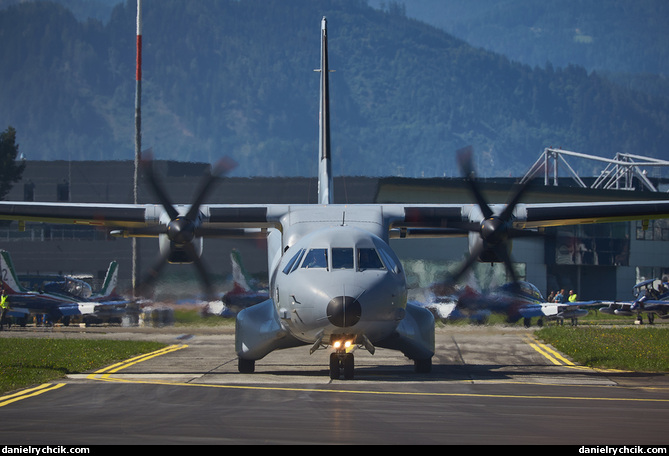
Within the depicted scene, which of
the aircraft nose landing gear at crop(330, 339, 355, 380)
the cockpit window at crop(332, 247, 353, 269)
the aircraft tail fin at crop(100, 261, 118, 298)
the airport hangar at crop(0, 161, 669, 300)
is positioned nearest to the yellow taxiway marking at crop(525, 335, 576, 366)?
the aircraft nose landing gear at crop(330, 339, 355, 380)

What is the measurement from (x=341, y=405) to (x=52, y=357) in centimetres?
1263

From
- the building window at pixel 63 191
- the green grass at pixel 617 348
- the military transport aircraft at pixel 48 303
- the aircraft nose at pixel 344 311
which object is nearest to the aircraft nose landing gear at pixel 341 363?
the aircraft nose at pixel 344 311

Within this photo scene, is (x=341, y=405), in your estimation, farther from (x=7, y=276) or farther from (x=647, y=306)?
(x=647, y=306)

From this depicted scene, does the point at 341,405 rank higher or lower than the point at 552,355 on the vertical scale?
higher

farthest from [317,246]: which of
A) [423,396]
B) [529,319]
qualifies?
[529,319]

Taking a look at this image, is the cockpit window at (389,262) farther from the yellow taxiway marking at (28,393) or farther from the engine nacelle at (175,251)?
the yellow taxiway marking at (28,393)

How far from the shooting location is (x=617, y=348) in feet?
84.5

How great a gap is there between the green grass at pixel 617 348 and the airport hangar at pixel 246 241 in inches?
1212

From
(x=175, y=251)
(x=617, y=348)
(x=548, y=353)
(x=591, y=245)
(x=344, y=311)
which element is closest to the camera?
(x=344, y=311)

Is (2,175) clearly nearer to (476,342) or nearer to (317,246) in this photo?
(476,342)

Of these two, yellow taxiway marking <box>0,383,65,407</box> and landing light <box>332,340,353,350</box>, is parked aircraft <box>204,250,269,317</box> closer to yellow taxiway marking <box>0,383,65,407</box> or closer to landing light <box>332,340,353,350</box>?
yellow taxiway marking <box>0,383,65,407</box>

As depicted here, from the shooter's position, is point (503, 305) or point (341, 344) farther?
point (503, 305)

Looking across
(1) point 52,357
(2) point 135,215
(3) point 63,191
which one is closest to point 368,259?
(2) point 135,215

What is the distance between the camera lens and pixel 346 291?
16016 millimetres
